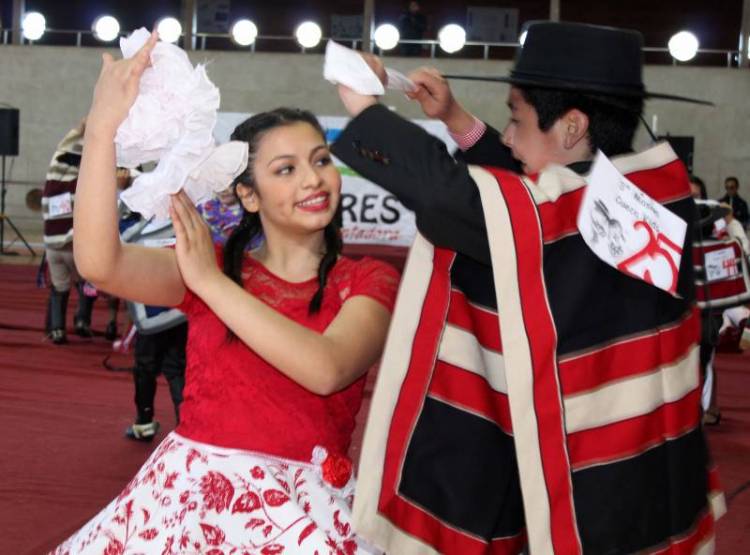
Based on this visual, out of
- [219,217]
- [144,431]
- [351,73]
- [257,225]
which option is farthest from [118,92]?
[144,431]

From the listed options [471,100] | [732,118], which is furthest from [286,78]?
[732,118]

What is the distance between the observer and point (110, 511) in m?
2.46

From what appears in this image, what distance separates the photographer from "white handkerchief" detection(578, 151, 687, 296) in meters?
1.94

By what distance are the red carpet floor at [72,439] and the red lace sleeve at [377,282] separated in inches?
88.8

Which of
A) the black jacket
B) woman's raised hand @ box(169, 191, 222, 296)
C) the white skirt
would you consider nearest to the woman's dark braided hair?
woman's raised hand @ box(169, 191, 222, 296)

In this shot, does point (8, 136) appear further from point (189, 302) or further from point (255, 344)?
point (255, 344)

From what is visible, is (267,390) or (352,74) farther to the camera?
(267,390)

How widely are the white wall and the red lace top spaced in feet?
49.4

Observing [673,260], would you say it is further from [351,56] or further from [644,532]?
[351,56]

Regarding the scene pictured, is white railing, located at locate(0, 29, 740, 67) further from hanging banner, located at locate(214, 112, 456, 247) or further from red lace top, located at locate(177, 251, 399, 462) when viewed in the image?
red lace top, located at locate(177, 251, 399, 462)

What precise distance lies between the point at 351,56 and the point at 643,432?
802 mm

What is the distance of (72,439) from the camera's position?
6.20 metres

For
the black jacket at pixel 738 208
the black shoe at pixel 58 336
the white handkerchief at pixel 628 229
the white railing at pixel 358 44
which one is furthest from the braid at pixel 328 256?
the white railing at pixel 358 44

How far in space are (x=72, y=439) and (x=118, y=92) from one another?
13.8 feet
